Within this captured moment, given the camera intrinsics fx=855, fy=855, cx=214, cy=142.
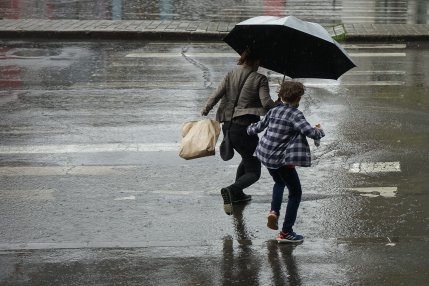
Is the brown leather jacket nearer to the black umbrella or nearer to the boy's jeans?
the black umbrella

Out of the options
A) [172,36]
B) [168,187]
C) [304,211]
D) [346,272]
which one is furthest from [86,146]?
[172,36]

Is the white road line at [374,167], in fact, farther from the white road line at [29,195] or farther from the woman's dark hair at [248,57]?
the white road line at [29,195]

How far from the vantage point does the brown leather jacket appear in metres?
7.73

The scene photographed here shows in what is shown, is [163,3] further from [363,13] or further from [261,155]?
[261,155]

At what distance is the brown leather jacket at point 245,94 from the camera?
7734 mm

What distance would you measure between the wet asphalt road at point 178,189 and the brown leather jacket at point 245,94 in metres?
0.95

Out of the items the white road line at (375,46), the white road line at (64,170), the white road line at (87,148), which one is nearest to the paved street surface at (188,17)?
the white road line at (375,46)

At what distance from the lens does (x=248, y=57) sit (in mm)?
7727

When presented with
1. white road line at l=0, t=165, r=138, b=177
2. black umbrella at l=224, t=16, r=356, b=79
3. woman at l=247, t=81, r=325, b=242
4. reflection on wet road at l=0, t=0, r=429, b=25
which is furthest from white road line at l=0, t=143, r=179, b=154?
reflection on wet road at l=0, t=0, r=429, b=25

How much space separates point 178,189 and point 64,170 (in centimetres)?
141

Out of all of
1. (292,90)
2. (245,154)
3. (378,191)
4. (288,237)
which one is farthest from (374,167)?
(292,90)

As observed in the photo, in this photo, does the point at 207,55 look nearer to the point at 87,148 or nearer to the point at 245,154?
the point at 87,148

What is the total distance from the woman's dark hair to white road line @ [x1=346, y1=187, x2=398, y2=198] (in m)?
1.80

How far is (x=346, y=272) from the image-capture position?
650cm
